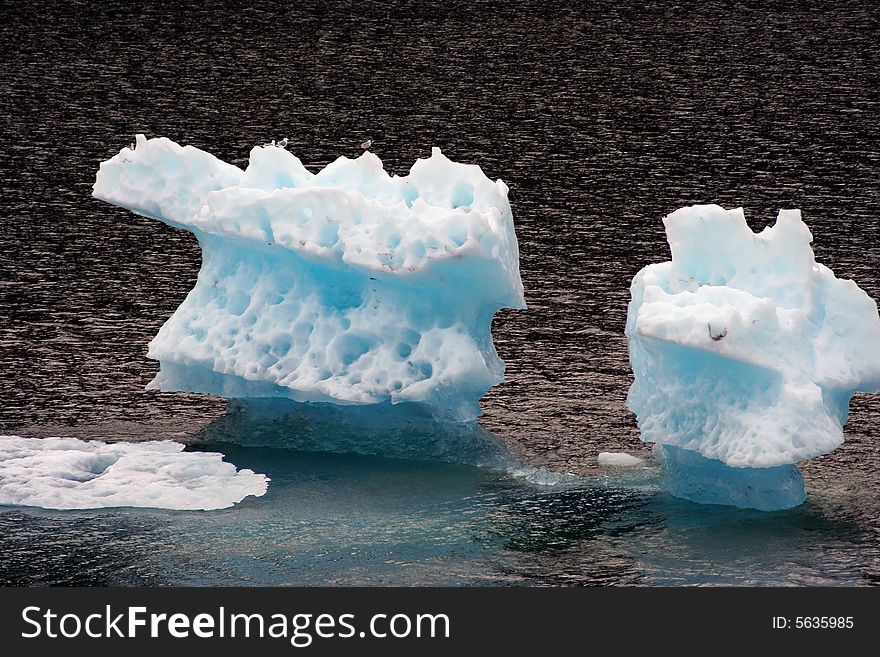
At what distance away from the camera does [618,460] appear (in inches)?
1184

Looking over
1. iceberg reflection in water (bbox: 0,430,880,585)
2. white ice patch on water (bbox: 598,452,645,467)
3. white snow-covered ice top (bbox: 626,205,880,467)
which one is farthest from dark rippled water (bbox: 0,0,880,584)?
white snow-covered ice top (bbox: 626,205,880,467)

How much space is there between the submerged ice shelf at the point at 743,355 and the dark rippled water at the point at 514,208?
109 cm

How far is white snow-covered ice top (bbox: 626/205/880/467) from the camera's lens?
25969mm

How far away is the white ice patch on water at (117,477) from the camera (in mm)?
27562

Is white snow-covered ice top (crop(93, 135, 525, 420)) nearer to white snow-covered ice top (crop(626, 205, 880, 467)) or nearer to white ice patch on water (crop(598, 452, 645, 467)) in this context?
white ice patch on water (crop(598, 452, 645, 467))

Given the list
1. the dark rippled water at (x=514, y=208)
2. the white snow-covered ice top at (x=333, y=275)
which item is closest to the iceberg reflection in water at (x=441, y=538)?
the dark rippled water at (x=514, y=208)

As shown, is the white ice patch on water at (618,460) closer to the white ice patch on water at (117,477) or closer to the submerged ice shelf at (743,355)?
the submerged ice shelf at (743,355)

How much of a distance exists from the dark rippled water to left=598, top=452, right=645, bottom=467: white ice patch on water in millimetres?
643

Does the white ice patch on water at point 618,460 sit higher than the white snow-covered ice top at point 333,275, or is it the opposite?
the white snow-covered ice top at point 333,275

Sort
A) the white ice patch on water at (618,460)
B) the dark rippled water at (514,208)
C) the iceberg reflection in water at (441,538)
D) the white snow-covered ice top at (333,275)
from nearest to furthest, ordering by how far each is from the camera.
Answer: the iceberg reflection in water at (441,538) → the dark rippled water at (514,208) → the white snow-covered ice top at (333,275) → the white ice patch on water at (618,460)

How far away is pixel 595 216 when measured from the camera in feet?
152

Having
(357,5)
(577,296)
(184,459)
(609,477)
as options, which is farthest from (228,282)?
(357,5)

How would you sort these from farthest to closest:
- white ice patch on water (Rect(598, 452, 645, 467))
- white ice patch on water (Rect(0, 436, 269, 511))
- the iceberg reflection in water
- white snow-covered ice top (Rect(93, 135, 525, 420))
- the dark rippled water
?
1. white ice patch on water (Rect(598, 452, 645, 467))
2. white snow-covered ice top (Rect(93, 135, 525, 420))
3. white ice patch on water (Rect(0, 436, 269, 511))
4. the dark rippled water
5. the iceberg reflection in water

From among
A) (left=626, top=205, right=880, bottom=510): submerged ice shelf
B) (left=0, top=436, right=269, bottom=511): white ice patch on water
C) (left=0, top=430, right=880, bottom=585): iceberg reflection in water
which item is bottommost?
(left=0, top=430, right=880, bottom=585): iceberg reflection in water
